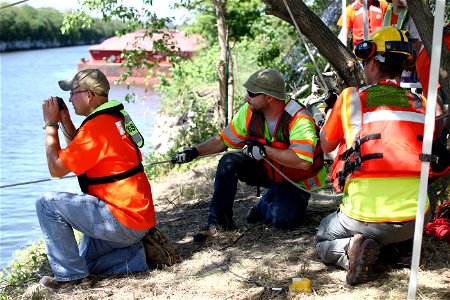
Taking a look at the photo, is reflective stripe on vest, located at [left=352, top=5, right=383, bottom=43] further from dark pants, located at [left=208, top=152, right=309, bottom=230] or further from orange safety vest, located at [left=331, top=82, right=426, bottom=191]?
orange safety vest, located at [left=331, top=82, right=426, bottom=191]

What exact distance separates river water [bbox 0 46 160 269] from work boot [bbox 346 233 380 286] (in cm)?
599

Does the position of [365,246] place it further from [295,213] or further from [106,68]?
[106,68]

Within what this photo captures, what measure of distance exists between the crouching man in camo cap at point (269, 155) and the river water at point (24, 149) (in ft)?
15.4

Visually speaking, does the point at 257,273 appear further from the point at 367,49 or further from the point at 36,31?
the point at 36,31

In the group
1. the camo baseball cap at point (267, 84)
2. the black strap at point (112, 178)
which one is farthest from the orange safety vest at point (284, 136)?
the black strap at point (112, 178)

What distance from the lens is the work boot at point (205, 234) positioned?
17.4 ft

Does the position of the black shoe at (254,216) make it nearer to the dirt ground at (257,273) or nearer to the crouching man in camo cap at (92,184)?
the dirt ground at (257,273)

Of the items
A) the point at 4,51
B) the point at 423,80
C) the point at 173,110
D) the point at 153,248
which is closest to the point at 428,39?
the point at 423,80

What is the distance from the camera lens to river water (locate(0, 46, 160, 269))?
10781 millimetres

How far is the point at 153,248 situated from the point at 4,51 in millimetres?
70895

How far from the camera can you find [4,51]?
71125 mm

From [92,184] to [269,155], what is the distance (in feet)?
4.22

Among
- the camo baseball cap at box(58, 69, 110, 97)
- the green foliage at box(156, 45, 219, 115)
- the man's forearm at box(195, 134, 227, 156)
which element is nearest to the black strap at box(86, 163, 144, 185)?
the camo baseball cap at box(58, 69, 110, 97)

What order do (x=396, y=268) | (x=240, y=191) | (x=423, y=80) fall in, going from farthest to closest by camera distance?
(x=240, y=191), (x=423, y=80), (x=396, y=268)
